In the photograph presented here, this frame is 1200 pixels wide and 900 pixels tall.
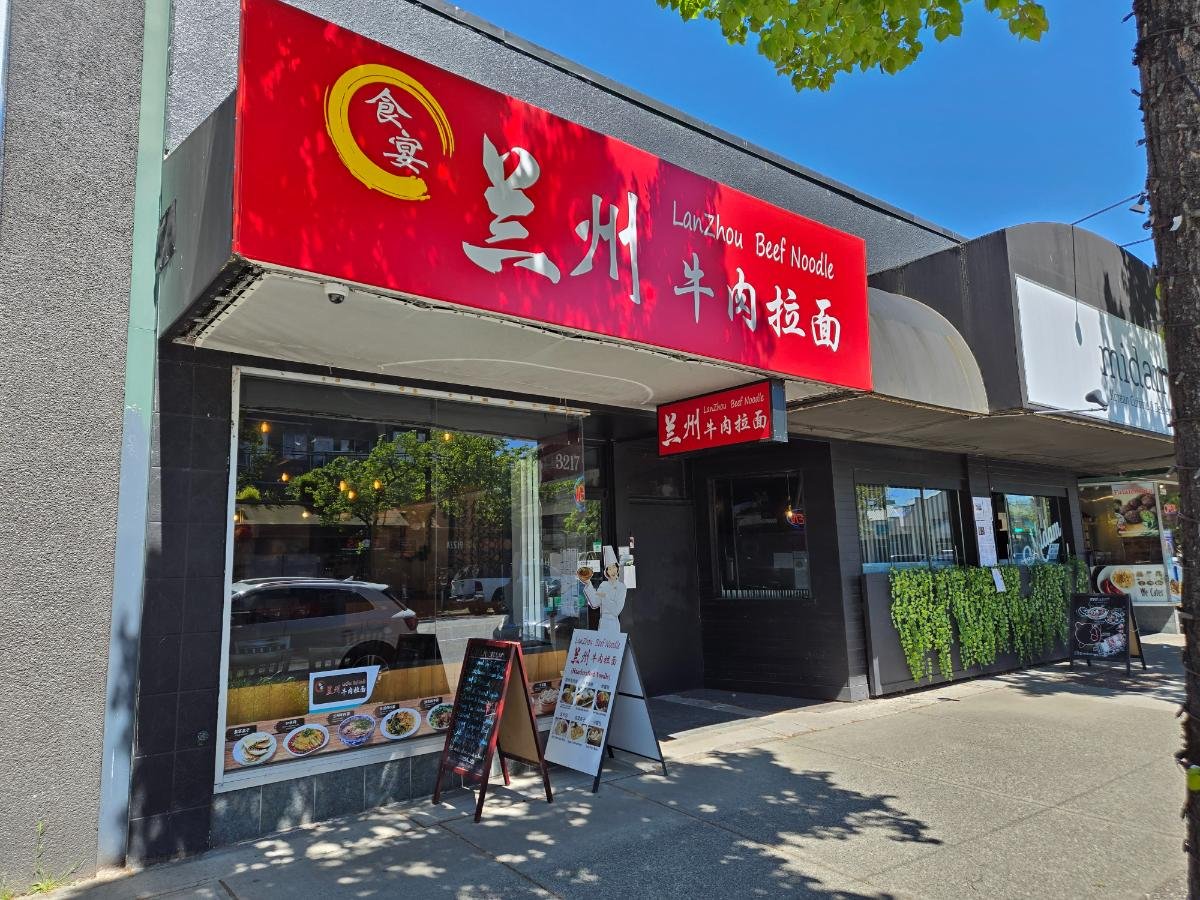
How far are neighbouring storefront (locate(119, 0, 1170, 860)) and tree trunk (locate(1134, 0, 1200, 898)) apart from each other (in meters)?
2.67

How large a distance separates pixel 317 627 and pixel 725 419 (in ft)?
10.9

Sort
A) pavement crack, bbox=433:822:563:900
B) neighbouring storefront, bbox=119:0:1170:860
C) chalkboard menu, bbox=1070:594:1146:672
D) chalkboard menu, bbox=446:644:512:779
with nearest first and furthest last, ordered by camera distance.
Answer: neighbouring storefront, bbox=119:0:1170:860
pavement crack, bbox=433:822:563:900
chalkboard menu, bbox=446:644:512:779
chalkboard menu, bbox=1070:594:1146:672

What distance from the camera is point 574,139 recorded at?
4426 mm

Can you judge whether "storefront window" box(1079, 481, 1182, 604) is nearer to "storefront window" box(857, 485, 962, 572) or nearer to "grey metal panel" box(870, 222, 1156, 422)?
"storefront window" box(857, 485, 962, 572)

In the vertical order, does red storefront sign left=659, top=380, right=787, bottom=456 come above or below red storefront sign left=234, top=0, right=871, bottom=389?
below

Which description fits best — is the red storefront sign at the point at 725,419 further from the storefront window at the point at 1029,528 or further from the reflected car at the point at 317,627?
the storefront window at the point at 1029,528

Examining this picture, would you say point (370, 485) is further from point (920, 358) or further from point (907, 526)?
point (907, 526)

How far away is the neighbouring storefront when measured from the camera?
3.66 meters

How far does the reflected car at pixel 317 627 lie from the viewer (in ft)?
15.7

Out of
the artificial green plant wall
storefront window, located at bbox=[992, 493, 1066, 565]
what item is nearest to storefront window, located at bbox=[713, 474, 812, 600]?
the artificial green plant wall

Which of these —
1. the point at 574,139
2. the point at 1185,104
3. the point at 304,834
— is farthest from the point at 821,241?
the point at 304,834

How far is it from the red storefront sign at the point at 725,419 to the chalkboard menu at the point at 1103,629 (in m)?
7.00

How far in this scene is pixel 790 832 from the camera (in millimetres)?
4555

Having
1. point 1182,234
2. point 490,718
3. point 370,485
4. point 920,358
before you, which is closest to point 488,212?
point 370,485
